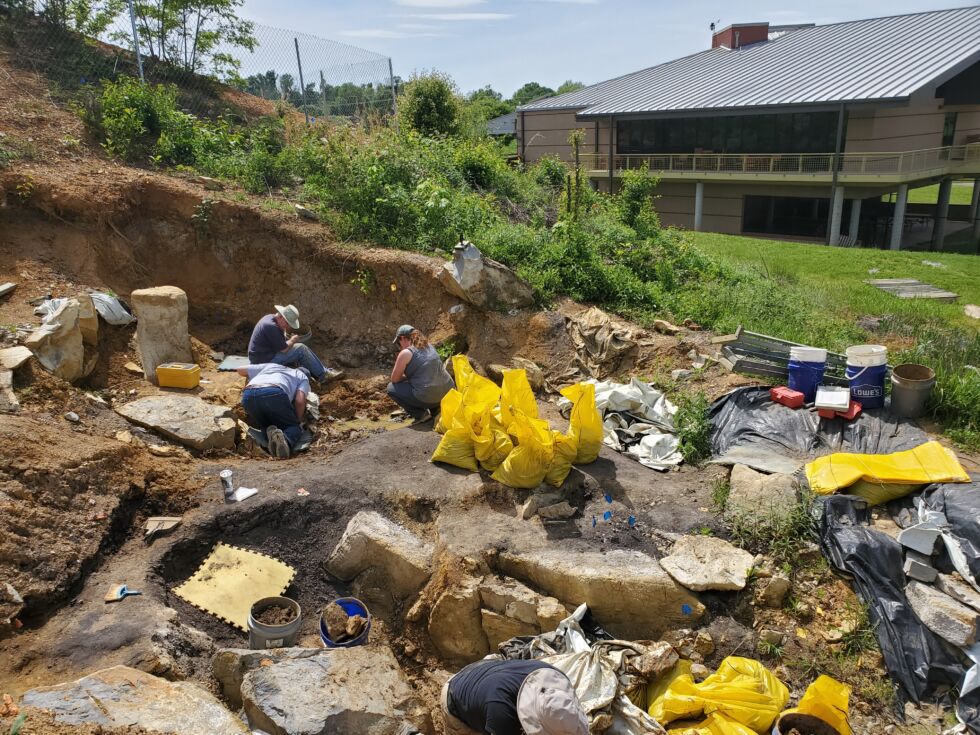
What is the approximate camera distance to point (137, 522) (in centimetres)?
482

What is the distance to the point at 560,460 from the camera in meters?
5.37

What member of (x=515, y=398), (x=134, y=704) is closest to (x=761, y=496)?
(x=515, y=398)

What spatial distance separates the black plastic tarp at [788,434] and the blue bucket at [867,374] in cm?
12

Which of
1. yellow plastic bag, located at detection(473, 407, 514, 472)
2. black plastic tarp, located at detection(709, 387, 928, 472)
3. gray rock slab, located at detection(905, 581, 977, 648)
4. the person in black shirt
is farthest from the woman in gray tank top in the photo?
gray rock slab, located at detection(905, 581, 977, 648)

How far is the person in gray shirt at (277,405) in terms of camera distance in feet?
19.9

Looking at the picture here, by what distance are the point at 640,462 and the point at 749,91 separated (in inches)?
682

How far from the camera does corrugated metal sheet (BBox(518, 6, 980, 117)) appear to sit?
17.0 meters

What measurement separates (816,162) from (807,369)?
50.3ft

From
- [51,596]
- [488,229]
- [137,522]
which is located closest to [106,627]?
[51,596]

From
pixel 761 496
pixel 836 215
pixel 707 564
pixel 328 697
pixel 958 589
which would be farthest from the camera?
pixel 836 215

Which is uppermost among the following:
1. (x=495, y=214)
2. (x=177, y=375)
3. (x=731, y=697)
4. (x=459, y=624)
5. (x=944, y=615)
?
(x=495, y=214)

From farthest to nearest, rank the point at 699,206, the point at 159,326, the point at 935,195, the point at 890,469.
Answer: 1. the point at 935,195
2. the point at 699,206
3. the point at 159,326
4. the point at 890,469

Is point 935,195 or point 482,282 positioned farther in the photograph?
point 935,195

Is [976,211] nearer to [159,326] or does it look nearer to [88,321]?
[159,326]
